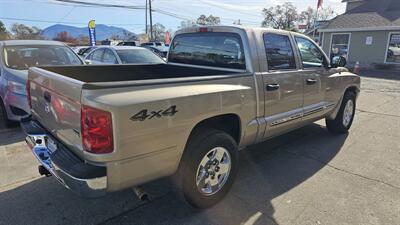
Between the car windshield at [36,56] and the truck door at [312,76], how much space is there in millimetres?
4730

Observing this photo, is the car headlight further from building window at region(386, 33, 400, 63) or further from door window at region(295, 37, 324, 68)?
building window at region(386, 33, 400, 63)

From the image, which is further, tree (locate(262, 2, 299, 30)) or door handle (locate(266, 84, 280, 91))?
tree (locate(262, 2, 299, 30))

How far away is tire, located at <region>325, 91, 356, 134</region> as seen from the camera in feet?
18.1

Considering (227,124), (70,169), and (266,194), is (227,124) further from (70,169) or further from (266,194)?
(70,169)

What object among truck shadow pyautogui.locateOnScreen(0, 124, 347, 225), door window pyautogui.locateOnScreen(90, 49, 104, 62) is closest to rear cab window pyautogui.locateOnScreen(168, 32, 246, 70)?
truck shadow pyautogui.locateOnScreen(0, 124, 347, 225)

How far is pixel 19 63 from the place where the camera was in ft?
19.4

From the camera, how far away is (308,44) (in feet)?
15.1

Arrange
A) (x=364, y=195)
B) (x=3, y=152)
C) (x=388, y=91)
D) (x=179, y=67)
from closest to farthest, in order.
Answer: (x=364, y=195) < (x=179, y=67) < (x=3, y=152) < (x=388, y=91)

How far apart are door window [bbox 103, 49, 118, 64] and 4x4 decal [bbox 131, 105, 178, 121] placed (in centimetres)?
695

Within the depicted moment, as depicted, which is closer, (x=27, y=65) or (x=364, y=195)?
(x=364, y=195)

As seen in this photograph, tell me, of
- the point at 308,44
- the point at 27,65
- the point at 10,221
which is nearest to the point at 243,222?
the point at 10,221

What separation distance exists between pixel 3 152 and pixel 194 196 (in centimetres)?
340

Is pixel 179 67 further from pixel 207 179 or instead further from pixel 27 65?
pixel 27 65

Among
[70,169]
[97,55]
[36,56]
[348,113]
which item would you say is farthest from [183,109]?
[97,55]
